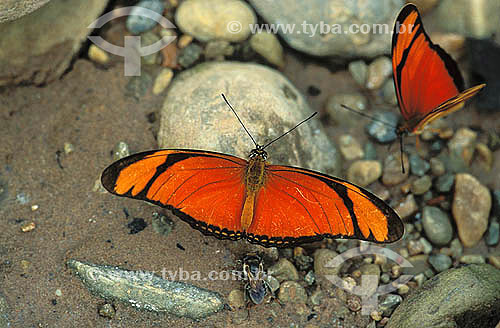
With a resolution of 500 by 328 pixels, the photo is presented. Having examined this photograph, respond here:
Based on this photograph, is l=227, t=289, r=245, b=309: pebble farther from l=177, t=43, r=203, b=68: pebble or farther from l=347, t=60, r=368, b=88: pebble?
l=347, t=60, r=368, b=88: pebble

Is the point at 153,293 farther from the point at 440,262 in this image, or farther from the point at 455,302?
the point at 440,262

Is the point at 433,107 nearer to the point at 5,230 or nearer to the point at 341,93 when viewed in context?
the point at 341,93

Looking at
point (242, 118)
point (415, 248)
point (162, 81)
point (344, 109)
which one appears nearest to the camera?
point (242, 118)

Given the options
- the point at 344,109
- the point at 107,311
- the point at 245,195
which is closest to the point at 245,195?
the point at 245,195

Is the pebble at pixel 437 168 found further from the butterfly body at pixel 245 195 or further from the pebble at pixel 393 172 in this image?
the butterfly body at pixel 245 195

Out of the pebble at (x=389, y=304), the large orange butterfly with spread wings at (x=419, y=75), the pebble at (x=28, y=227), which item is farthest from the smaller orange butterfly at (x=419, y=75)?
the pebble at (x=28, y=227)

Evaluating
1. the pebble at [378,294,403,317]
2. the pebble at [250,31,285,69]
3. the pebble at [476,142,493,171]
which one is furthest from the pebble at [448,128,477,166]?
the pebble at [250,31,285,69]

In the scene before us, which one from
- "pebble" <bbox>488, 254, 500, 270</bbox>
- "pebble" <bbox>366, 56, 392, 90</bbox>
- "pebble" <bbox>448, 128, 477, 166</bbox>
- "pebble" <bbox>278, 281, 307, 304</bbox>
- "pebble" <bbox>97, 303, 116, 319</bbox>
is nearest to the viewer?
"pebble" <bbox>97, 303, 116, 319</bbox>
